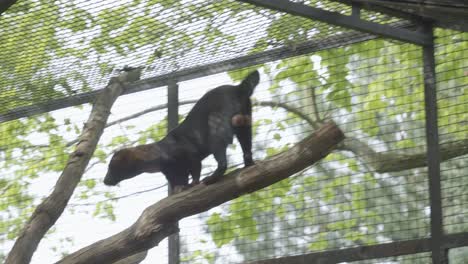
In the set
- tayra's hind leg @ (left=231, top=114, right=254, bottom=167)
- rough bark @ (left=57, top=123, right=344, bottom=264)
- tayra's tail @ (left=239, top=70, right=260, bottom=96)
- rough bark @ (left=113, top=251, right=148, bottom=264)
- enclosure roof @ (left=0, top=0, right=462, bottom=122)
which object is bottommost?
rough bark @ (left=113, top=251, right=148, bottom=264)

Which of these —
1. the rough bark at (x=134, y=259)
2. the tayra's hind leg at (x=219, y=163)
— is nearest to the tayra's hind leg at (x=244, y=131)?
the tayra's hind leg at (x=219, y=163)

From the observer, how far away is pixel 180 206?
3.73m

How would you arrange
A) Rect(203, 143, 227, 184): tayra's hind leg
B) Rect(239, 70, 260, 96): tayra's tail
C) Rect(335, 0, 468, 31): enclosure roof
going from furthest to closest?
Rect(239, 70, 260, 96): tayra's tail
Rect(335, 0, 468, 31): enclosure roof
Rect(203, 143, 227, 184): tayra's hind leg

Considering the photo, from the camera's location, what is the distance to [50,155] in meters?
6.39

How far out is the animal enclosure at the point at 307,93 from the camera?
498 cm

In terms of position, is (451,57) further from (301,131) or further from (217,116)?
(217,116)

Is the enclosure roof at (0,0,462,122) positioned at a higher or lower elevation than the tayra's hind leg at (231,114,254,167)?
higher

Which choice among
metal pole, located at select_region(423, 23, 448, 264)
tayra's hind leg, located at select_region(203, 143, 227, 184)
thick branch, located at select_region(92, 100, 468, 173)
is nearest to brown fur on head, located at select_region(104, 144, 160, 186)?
tayra's hind leg, located at select_region(203, 143, 227, 184)

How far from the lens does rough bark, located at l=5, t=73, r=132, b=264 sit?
3873 mm

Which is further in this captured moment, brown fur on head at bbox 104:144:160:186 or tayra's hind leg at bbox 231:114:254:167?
brown fur on head at bbox 104:144:160:186

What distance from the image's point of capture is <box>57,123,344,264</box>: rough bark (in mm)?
3566

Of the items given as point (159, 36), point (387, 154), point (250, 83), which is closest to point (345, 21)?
point (250, 83)

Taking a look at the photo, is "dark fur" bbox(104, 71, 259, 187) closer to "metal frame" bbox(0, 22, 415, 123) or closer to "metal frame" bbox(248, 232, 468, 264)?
"metal frame" bbox(0, 22, 415, 123)

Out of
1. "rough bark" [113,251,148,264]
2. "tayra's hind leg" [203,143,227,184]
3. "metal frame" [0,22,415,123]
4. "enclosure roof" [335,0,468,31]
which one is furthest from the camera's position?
"metal frame" [0,22,415,123]
